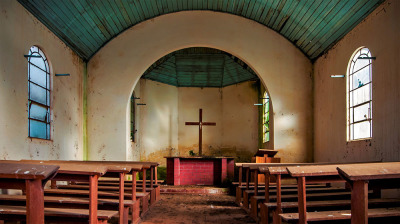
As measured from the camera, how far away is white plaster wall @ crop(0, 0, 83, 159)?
546 centimetres

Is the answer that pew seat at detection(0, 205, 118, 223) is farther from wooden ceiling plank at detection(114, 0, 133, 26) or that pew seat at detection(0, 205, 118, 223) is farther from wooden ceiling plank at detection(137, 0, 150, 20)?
wooden ceiling plank at detection(137, 0, 150, 20)

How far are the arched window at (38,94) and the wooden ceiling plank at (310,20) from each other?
5.57m

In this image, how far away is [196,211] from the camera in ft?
19.9

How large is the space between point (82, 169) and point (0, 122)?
2.88m

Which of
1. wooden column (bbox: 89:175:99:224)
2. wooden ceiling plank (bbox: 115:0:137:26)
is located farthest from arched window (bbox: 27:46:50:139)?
wooden column (bbox: 89:175:99:224)

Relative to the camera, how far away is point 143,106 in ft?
41.2

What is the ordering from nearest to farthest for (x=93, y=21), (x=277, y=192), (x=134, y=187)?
(x=277, y=192) → (x=134, y=187) → (x=93, y=21)

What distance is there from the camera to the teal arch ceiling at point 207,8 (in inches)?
262

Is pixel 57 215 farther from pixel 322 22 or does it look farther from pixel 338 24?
pixel 322 22

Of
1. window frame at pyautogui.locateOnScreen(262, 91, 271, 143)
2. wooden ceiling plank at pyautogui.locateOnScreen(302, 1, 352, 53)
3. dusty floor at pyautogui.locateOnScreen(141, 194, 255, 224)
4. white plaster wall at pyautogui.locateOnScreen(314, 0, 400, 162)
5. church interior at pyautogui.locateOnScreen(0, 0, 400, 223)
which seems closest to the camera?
dusty floor at pyautogui.locateOnScreen(141, 194, 255, 224)

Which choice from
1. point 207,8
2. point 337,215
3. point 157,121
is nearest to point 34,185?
point 337,215

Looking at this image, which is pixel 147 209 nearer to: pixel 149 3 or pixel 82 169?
pixel 82 169

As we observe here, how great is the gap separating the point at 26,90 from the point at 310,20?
6017 millimetres

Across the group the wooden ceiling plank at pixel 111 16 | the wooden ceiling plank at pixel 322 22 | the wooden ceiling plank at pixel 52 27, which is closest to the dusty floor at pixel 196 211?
the wooden ceiling plank at pixel 52 27
